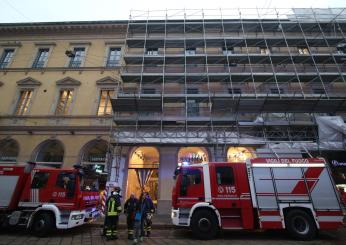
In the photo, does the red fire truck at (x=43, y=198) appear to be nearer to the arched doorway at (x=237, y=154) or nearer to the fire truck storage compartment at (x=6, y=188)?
the fire truck storage compartment at (x=6, y=188)

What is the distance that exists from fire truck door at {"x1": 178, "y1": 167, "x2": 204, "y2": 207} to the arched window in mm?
11366

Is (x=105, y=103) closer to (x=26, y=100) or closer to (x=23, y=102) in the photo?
(x=26, y=100)

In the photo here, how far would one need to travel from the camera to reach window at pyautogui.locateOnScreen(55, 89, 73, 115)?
17.6 m

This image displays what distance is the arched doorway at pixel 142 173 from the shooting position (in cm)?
1491

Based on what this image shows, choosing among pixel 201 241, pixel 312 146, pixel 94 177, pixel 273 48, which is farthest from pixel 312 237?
pixel 273 48

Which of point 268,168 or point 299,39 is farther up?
point 299,39

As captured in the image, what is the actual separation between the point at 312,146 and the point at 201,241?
9.02m

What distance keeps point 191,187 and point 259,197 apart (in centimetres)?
266

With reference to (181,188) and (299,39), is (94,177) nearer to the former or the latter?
(181,188)

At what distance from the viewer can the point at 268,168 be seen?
29.5ft

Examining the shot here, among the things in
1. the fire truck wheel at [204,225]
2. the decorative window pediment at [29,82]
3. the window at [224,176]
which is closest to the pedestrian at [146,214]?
the fire truck wheel at [204,225]

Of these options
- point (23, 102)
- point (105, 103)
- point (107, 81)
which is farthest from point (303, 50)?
point (23, 102)

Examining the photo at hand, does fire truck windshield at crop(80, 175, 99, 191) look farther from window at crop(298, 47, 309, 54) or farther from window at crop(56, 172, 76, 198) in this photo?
window at crop(298, 47, 309, 54)

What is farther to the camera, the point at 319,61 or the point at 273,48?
the point at 273,48
